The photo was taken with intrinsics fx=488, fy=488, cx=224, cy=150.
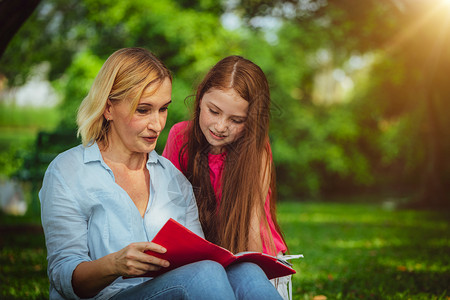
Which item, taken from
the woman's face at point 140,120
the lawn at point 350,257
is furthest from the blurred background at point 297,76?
the woman's face at point 140,120

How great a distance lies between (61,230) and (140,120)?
0.59m

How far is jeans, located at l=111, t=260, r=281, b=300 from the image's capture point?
5.99 feet

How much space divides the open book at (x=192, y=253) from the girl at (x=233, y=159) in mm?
363

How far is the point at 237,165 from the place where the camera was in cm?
262

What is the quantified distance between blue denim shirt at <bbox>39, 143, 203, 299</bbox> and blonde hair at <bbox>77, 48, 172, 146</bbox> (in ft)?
0.37

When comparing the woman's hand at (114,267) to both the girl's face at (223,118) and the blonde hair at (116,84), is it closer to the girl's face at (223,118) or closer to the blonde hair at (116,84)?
the blonde hair at (116,84)

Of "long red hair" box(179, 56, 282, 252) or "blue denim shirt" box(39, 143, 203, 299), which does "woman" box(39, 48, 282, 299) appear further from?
"long red hair" box(179, 56, 282, 252)

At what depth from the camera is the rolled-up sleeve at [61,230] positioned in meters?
1.85

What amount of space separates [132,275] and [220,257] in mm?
404

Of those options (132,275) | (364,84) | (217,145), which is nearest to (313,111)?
(364,84)

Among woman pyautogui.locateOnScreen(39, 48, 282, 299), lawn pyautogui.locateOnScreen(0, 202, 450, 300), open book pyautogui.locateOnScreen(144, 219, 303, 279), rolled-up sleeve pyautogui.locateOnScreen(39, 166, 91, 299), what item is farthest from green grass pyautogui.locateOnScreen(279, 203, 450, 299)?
rolled-up sleeve pyautogui.locateOnScreen(39, 166, 91, 299)

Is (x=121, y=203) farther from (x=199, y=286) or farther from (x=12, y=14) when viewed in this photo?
(x=12, y=14)

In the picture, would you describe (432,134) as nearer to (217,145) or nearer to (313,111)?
(313,111)

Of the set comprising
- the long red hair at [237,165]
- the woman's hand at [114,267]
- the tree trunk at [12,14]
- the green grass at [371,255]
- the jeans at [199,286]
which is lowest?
the green grass at [371,255]
